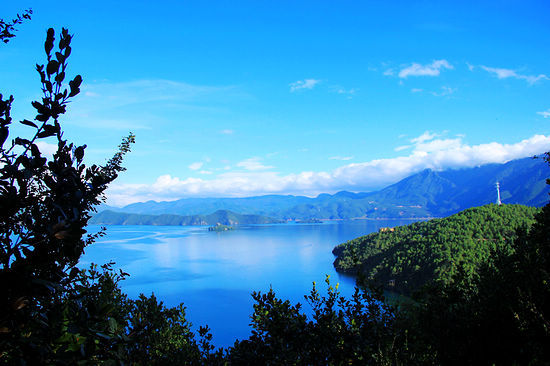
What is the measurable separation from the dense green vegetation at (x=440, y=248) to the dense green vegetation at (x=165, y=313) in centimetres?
3966

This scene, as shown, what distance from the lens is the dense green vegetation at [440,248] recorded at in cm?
5169

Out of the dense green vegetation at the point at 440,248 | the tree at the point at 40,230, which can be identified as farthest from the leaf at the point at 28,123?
the dense green vegetation at the point at 440,248

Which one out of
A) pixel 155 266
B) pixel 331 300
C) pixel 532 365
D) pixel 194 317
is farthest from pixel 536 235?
pixel 155 266

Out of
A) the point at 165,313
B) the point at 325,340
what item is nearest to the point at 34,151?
the point at 325,340

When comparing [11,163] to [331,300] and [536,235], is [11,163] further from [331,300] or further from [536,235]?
[536,235]

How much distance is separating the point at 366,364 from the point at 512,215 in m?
80.6

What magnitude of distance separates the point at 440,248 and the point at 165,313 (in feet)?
190

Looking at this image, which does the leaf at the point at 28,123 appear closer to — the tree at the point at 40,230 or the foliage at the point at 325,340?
the tree at the point at 40,230

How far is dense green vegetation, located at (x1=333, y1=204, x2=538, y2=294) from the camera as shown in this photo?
2035 inches

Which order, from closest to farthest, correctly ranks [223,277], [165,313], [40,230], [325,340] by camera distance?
[40,230] < [325,340] < [165,313] < [223,277]

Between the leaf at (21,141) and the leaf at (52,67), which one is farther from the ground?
the leaf at (52,67)

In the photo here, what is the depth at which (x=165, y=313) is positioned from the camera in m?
11.7

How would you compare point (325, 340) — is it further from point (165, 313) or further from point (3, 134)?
point (165, 313)

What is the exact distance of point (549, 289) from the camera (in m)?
8.09
